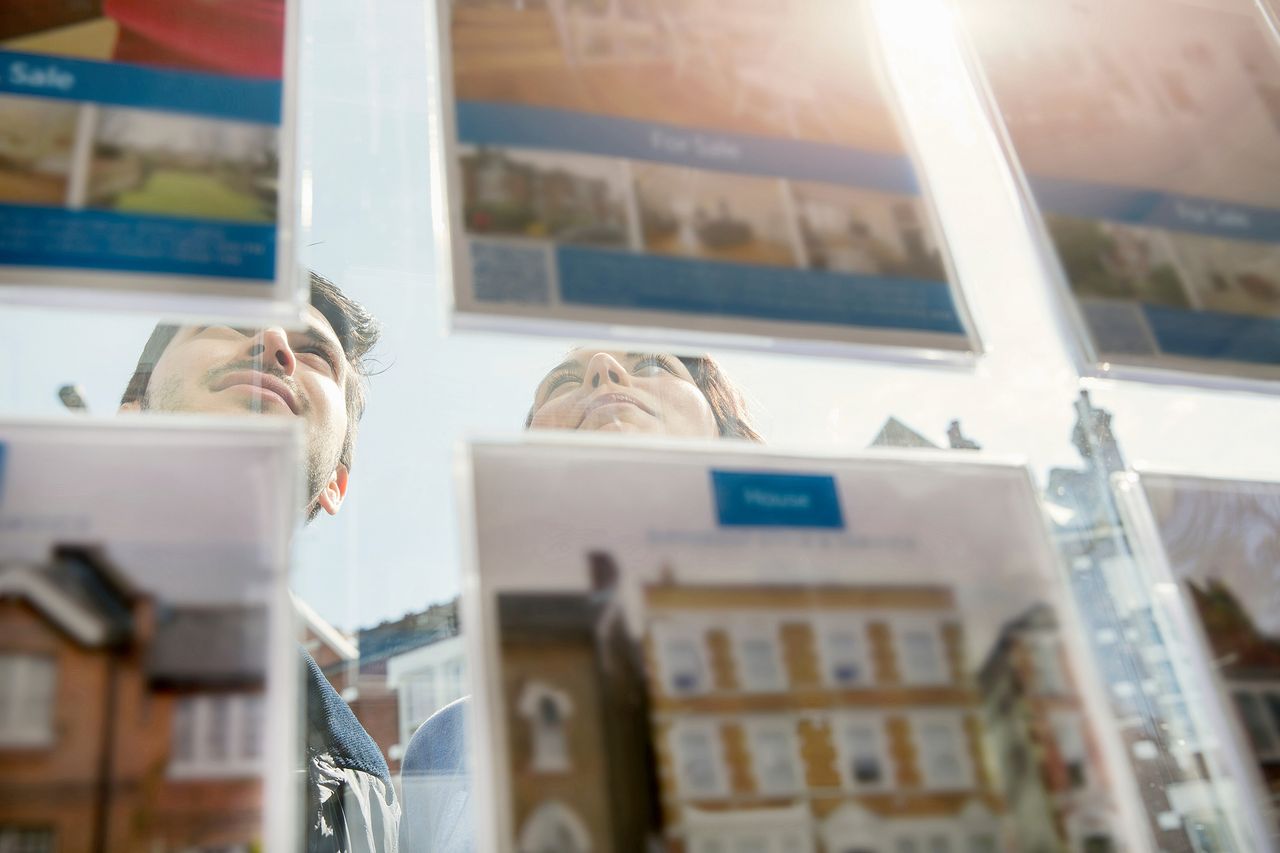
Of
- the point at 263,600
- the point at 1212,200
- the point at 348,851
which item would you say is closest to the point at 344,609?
the point at 348,851

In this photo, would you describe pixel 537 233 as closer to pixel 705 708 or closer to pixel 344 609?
pixel 705 708

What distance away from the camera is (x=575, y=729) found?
800mm

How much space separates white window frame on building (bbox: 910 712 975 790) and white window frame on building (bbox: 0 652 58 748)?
64 cm

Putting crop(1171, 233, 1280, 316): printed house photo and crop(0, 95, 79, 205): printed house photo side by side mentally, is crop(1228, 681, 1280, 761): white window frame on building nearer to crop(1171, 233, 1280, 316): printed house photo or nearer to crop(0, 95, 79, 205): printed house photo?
crop(1171, 233, 1280, 316): printed house photo

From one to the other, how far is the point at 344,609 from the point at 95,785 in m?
0.64

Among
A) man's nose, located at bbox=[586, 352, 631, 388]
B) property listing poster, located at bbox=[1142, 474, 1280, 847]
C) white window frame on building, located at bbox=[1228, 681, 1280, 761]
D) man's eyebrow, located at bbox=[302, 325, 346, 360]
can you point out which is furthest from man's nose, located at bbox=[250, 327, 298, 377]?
white window frame on building, located at bbox=[1228, 681, 1280, 761]

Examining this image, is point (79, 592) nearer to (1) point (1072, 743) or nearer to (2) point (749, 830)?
(2) point (749, 830)

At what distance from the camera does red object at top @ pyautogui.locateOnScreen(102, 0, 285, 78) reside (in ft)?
3.29

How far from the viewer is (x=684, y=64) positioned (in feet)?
4.03

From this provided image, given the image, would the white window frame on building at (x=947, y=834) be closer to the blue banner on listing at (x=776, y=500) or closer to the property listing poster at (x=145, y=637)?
the blue banner on listing at (x=776, y=500)

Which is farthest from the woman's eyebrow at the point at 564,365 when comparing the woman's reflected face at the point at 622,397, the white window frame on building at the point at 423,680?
the white window frame on building at the point at 423,680

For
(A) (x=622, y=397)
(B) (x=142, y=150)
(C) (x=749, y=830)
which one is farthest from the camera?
(A) (x=622, y=397)

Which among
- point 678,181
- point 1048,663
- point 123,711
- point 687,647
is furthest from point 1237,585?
point 123,711

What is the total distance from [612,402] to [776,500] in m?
0.59
